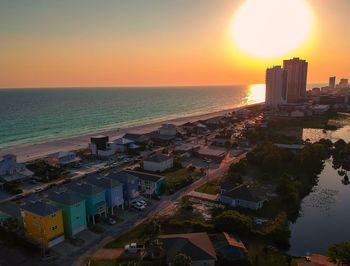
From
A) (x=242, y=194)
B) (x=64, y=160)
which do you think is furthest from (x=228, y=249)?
(x=64, y=160)

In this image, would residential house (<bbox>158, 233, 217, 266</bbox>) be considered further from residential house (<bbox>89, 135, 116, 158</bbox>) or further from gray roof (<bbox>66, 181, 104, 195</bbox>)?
residential house (<bbox>89, 135, 116, 158</bbox>)

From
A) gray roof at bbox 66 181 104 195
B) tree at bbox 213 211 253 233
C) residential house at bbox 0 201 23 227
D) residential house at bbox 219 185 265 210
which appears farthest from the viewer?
residential house at bbox 219 185 265 210

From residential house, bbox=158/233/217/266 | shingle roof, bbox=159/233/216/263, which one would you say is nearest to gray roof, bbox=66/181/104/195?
shingle roof, bbox=159/233/216/263

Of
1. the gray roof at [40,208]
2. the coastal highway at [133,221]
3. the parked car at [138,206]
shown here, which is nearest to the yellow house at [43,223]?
the gray roof at [40,208]

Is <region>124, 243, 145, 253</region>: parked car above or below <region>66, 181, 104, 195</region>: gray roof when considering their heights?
below

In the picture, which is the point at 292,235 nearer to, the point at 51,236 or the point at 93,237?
the point at 93,237

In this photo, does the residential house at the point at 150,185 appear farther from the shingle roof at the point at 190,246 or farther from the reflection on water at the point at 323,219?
the reflection on water at the point at 323,219

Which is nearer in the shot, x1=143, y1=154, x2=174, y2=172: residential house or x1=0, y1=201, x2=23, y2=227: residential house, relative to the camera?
x1=0, y1=201, x2=23, y2=227: residential house
